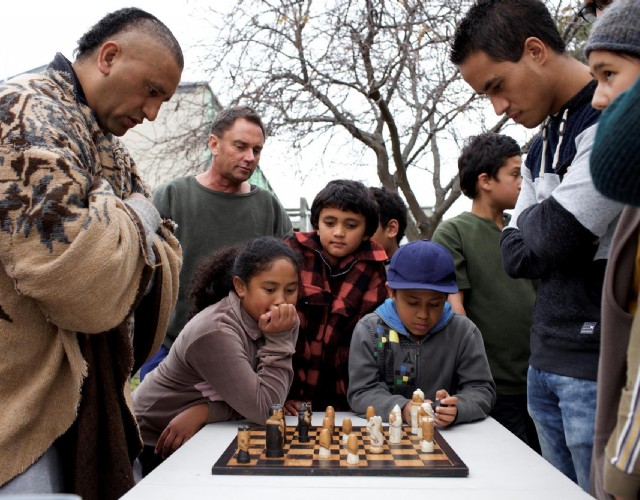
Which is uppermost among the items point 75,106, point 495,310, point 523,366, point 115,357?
point 75,106

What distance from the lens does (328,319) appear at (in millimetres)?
2770

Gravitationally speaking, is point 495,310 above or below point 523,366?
above

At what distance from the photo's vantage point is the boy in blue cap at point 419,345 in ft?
8.11

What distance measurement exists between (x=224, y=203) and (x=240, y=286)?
3.14 ft

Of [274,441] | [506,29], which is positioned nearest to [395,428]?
[274,441]

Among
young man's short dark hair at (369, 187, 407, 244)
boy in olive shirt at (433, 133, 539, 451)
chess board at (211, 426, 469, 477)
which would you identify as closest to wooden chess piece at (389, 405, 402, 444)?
chess board at (211, 426, 469, 477)

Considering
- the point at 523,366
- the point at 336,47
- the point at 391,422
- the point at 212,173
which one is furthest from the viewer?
the point at 336,47

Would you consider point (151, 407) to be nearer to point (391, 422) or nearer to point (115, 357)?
point (115, 357)

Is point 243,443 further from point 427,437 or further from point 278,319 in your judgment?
point 278,319

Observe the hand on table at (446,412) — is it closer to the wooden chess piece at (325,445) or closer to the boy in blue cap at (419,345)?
the boy in blue cap at (419,345)

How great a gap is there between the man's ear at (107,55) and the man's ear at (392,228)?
2213mm

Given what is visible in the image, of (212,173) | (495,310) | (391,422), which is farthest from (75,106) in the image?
(495,310)

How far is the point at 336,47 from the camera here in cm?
649

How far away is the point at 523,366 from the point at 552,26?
1.58 metres
